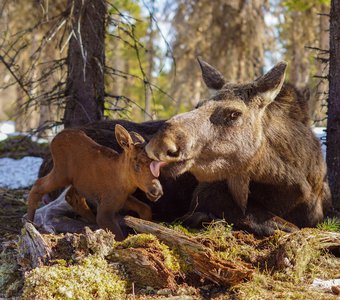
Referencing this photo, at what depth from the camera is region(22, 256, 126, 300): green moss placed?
4.25 meters

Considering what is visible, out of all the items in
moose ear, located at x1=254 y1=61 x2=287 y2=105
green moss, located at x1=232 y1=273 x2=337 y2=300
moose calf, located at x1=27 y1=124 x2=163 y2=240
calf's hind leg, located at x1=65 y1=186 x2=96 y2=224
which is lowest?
green moss, located at x1=232 y1=273 x2=337 y2=300

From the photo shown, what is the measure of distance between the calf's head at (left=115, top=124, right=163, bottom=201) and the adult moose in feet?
0.62

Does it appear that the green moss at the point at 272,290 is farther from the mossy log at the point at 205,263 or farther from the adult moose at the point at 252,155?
the adult moose at the point at 252,155

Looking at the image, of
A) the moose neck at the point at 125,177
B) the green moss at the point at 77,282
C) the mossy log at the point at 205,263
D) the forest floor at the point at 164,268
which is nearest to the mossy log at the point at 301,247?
the forest floor at the point at 164,268

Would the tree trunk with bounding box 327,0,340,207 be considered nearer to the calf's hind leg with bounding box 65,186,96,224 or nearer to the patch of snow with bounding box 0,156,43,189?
the calf's hind leg with bounding box 65,186,96,224

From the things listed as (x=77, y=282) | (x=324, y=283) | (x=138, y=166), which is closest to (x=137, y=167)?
(x=138, y=166)

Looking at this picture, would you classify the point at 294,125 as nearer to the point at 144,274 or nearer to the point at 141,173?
the point at 141,173

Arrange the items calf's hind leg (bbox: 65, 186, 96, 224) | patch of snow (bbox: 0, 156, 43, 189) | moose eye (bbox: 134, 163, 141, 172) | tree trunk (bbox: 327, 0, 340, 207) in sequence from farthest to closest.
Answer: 1. patch of snow (bbox: 0, 156, 43, 189)
2. tree trunk (bbox: 327, 0, 340, 207)
3. calf's hind leg (bbox: 65, 186, 96, 224)
4. moose eye (bbox: 134, 163, 141, 172)

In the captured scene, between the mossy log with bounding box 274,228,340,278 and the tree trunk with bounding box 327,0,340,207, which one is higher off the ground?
the tree trunk with bounding box 327,0,340,207

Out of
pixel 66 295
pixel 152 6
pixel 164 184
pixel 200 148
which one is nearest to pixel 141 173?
pixel 200 148

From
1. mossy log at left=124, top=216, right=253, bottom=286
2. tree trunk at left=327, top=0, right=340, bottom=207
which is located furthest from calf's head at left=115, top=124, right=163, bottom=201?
tree trunk at left=327, top=0, right=340, bottom=207

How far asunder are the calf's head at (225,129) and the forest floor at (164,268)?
62 cm

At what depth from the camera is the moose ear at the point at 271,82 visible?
5.55 metres

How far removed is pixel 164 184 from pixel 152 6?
10.7 feet
